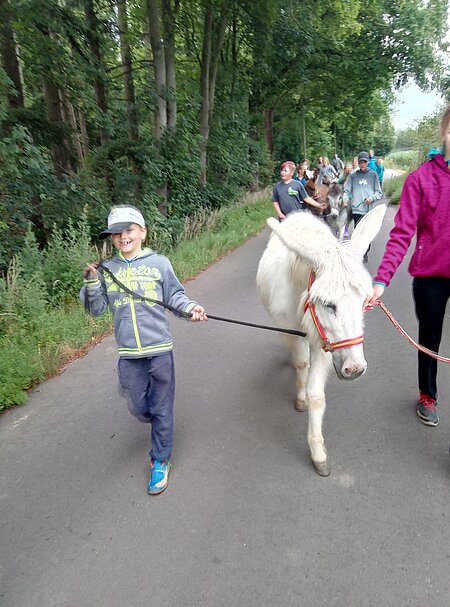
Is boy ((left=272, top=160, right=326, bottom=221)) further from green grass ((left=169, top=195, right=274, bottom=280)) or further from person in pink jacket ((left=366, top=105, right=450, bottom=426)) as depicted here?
person in pink jacket ((left=366, top=105, right=450, bottom=426))

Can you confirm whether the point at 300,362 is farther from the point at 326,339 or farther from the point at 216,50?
the point at 216,50

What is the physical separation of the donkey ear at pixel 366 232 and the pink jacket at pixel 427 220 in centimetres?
21

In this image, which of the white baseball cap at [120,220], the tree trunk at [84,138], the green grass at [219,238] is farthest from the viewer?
the tree trunk at [84,138]

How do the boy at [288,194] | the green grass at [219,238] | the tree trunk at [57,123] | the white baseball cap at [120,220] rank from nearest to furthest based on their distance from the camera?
the white baseball cap at [120,220], the boy at [288,194], the tree trunk at [57,123], the green grass at [219,238]

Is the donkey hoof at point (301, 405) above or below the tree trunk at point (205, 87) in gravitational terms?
below

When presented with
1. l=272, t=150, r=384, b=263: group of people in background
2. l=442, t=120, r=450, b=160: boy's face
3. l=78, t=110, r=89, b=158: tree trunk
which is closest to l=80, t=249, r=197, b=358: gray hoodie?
l=442, t=120, r=450, b=160: boy's face

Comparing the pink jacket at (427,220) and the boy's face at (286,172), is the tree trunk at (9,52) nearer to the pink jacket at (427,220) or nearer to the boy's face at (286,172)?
the boy's face at (286,172)

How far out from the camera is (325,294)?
195 centimetres

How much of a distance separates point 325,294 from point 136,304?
1154 millimetres

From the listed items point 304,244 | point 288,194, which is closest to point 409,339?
point 304,244

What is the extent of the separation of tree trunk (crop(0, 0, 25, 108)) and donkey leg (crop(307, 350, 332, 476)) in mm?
6327

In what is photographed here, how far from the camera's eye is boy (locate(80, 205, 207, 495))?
2.29m

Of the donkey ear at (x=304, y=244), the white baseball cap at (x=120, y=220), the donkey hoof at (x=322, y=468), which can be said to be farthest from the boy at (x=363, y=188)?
the white baseball cap at (x=120, y=220)

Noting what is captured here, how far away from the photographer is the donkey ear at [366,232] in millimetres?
2168
